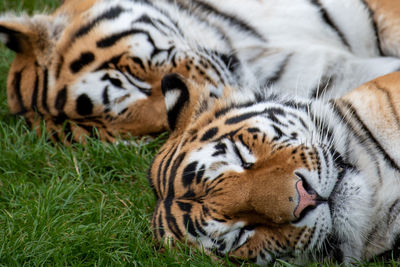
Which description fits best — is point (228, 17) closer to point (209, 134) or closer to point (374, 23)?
point (374, 23)

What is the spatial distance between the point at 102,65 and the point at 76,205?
0.95 metres

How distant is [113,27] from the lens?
4.23 meters

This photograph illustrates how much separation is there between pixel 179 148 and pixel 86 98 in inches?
40.5

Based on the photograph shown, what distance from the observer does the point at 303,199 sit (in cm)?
278

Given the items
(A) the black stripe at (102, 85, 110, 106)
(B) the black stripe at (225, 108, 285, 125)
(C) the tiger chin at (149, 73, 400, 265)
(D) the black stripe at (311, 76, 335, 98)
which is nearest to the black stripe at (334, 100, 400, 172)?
(C) the tiger chin at (149, 73, 400, 265)

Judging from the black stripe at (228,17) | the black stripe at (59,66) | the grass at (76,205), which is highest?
the black stripe at (228,17)

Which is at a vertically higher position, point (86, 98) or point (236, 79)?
point (236, 79)

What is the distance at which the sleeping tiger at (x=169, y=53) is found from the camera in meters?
4.11

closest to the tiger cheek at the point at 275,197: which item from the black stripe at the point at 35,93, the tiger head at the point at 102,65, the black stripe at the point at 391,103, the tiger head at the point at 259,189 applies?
the tiger head at the point at 259,189

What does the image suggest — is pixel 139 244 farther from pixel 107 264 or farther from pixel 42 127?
pixel 42 127

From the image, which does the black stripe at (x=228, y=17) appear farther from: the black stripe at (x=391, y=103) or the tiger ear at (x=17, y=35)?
the black stripe at (x=391, y=103)

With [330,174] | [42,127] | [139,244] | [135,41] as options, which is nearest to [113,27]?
[135,41]

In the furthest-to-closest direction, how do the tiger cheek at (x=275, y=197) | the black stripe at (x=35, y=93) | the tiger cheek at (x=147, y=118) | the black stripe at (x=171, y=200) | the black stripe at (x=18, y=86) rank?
the black stripe at (x=18, y=86) < the black stripe at (x=35, y=93) < the tiger cheek at (x=147, y=118) < the black stripe at (x=171, y=200) < the tiger cheek at (x=275, y=197)

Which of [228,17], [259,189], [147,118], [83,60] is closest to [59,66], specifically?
[83,60]
